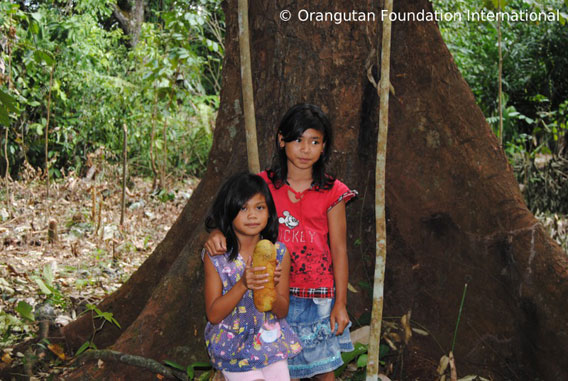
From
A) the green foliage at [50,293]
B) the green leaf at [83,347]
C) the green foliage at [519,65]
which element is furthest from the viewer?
the green foliage at [519,65]

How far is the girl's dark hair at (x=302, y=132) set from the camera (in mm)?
2465

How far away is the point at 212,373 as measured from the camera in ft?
9.00

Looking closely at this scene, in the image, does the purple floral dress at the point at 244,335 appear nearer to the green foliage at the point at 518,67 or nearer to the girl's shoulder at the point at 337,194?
the girl's shoulder at the point at 337,194

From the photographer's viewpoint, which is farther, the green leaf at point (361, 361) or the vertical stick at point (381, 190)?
the green leaf at point (361, 361)

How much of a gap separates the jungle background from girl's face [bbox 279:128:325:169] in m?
1.73

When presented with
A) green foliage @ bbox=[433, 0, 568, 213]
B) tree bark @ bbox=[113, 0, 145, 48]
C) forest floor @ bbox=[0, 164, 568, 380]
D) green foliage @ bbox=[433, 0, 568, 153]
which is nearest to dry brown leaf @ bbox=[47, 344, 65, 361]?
forest floor @ bbox=[0, 164, 568, 380]

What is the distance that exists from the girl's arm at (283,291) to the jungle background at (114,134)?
1917mm

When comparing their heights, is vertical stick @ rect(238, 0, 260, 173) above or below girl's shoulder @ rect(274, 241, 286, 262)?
above

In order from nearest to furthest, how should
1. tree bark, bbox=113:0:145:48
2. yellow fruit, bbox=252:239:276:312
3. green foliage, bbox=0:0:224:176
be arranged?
yellow fruit, bbox=252:239:276:312 → green foliage, bbox=0:0:224:176 → tree bark, bbox=113:0:145:48

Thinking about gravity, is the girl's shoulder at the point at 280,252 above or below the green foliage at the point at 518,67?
below

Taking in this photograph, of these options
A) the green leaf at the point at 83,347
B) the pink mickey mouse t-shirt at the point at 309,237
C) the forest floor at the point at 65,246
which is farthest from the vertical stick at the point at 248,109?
the forest floor at the point at 65,246

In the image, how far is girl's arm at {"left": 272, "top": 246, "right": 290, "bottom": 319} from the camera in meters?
2.27

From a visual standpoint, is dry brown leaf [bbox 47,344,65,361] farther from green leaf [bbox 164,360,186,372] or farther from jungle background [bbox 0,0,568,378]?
green leaf [bbox 164,360,186,372]

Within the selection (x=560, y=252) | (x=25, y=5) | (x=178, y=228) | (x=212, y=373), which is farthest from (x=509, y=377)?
(x=25, y=5)
